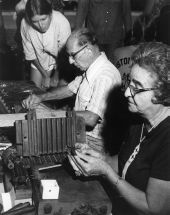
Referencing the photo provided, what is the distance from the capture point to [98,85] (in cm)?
265

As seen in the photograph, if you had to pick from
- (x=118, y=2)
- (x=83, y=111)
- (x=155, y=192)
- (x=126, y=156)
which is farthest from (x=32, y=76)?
(x=155, y=192)

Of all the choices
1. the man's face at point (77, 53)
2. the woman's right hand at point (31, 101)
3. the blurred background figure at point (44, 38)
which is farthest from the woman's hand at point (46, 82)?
the man's face at point (77, 53)

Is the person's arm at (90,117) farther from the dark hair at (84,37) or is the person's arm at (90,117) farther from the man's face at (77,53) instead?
the dark hair at (84,37)

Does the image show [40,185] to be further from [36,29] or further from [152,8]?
[152,8]

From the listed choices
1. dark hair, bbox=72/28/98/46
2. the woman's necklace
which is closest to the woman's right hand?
dark hair, bbox=72/28/98/46

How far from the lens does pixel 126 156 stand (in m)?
2.03

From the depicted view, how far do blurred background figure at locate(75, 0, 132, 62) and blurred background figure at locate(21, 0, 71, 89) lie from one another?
70 centimetres

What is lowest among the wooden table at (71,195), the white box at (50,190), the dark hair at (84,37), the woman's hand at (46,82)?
the woman's hand at (46,82)

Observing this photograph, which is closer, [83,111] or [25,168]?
[25,168]

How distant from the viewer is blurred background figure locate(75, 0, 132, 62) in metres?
4.69

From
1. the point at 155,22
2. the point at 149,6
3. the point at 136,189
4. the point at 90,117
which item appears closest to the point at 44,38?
the point at 90,117

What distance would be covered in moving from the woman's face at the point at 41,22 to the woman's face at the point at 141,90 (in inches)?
79.7

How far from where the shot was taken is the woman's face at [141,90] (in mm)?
1737

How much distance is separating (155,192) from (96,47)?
54.4 inches
